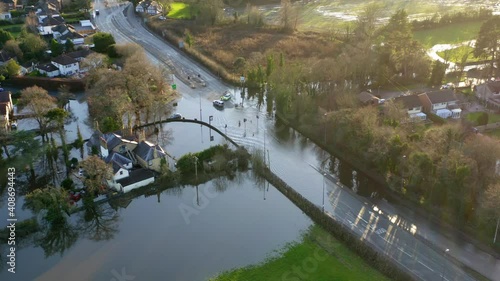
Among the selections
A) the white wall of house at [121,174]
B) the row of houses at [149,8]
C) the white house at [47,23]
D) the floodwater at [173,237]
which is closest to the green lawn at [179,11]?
the row of houses at [149,8]

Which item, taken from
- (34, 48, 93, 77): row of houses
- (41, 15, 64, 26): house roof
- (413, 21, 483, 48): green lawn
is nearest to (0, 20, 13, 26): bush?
(41, 15, 64, 26): house roof

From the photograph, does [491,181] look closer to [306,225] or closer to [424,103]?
[306,225]

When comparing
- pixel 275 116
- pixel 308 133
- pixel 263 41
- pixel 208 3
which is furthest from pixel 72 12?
pixel 308 133

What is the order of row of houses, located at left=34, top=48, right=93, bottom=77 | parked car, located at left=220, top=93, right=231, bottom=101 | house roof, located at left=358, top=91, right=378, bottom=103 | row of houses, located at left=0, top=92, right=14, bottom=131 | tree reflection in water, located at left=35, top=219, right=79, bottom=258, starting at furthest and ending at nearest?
row of houses, located at left=34, top=48, right=93, bottom=77, parked car, located at left=220, top=93, right=231, bottom=101, house roof, located at left=358, top=91, right=378, bottom=103, row of houses, located at left=0, top=92, right=14, bottom=131, tree reflection in water, located at left=35, top=219, right=79, bottom=258

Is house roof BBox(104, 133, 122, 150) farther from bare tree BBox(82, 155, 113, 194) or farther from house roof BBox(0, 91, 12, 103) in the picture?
house roof BBox(0, 91, 12, 103)

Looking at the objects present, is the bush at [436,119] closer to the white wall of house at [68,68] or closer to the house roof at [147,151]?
the house roof at [147,151]

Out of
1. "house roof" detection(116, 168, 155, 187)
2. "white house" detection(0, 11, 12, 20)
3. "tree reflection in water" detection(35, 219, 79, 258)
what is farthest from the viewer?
"white house" detection(0, 11, 12, 20)
